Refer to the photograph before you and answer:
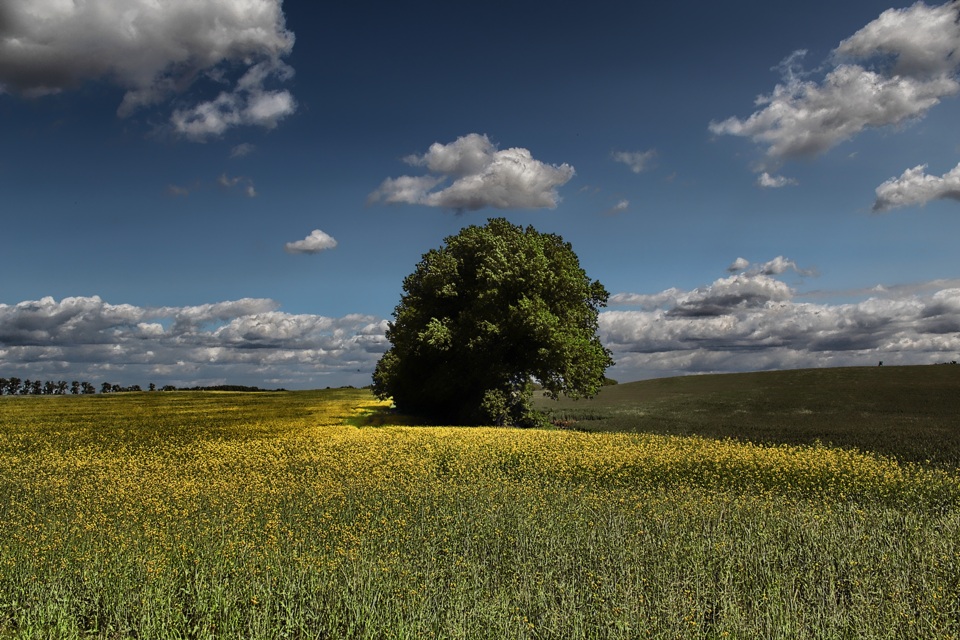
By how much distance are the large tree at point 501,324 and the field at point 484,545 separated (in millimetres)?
13264

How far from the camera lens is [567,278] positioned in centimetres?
3378

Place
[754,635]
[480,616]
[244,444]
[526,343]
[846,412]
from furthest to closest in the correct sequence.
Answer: [846,412] < [526,343] < [244,444] < [480,616] < [754,635]

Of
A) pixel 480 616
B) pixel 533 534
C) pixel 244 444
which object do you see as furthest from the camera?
pixel 244 444

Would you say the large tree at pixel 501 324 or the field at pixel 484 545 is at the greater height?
the large tree at pixel 501 324

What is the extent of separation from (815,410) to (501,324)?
2200 cm

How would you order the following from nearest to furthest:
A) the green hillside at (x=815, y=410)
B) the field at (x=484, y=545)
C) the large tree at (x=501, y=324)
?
the field at (x=484, y=545)
the green hillside at (x=815, y=410)
the large tree at (x=501, y=324)

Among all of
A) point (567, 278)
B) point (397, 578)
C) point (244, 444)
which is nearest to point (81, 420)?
point (244, 444)

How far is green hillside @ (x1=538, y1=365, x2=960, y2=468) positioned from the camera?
24.4 m

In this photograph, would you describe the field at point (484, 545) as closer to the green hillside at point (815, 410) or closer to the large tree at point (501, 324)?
the green hillside at point (815, 410)

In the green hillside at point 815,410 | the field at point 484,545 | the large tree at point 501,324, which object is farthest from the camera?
the large tree at point 501,324

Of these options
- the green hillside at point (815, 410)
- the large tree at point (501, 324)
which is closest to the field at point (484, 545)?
the green hillside at point (815, 410)

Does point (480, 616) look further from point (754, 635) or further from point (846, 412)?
point (846, 412)

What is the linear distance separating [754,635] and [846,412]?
35.7m

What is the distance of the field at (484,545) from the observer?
6949 mm
